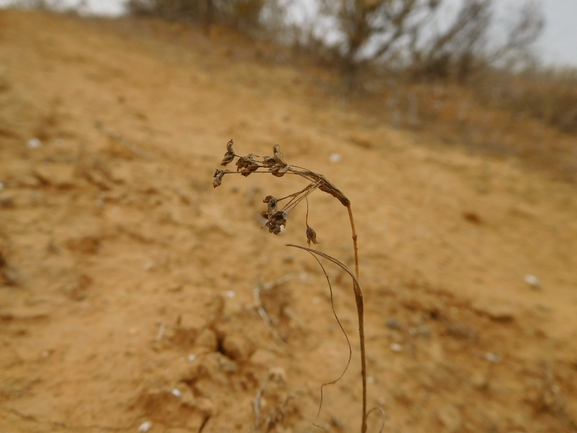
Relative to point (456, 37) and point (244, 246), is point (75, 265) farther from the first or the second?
point (456, 37)

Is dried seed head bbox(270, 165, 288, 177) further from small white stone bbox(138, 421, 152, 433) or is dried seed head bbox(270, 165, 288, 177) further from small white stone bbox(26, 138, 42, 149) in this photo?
small white stone bbox(26, 138, 42, 149)

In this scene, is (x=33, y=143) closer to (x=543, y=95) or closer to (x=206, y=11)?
(x=206, y=11)

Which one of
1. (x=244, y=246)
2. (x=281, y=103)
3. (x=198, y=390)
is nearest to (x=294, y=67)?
(x=281, y=103)

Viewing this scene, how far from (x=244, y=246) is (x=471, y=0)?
556 cm

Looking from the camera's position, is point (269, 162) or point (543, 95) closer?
point (269, 162)

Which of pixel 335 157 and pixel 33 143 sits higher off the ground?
pixel 335 157

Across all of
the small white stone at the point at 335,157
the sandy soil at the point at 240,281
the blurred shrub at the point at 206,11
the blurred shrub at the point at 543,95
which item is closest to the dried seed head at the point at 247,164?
the sandy soil at the point at 240,281

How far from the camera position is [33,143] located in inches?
84.5

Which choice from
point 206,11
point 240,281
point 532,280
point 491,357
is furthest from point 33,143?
point 206,11

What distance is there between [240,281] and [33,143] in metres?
1.63

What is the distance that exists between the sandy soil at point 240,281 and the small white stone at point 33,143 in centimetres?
1

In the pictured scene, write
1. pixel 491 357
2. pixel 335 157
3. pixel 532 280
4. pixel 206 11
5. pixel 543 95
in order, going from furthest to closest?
pixel 206 11
pixel 543 95
pixel 335 157
pixel 532 280
pixel 491 357

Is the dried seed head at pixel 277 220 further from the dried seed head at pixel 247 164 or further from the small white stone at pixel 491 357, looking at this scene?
the small white stone at pixel 491 357

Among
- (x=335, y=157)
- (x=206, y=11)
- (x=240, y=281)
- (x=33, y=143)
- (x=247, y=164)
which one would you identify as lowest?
(x=240, y=281)
